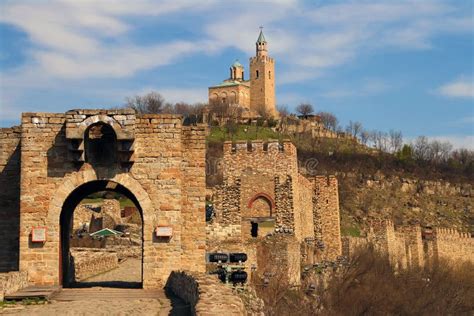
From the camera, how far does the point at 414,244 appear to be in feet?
171

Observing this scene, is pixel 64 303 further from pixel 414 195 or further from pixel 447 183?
pixel 447 183

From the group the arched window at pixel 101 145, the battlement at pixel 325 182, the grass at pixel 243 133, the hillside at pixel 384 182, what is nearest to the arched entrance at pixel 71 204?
the arched window at pixel 101 145

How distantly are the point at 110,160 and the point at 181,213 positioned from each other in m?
2.04

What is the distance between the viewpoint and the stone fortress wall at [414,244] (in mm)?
43666

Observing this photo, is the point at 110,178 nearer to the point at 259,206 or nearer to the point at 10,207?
the point at 10,207

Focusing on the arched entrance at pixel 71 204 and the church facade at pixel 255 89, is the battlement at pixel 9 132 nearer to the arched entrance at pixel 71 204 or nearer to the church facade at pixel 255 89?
the arched entrance at pixel 71 204

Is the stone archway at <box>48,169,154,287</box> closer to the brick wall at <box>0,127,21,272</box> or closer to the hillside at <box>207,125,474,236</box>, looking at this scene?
the brick wall at <box>0,127,21,272</box>

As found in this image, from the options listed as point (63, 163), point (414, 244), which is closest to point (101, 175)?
point (63, 163)

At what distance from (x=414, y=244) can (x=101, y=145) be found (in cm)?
3775

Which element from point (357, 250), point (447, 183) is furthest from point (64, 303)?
point (447, 183)

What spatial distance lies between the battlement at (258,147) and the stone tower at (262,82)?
9811cm

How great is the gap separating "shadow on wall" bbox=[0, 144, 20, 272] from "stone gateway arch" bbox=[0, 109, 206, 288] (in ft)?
2.77

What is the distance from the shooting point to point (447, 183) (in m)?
103

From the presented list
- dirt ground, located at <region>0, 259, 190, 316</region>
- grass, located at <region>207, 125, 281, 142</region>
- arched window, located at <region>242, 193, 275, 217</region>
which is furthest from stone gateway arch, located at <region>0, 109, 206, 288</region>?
grass, located at <region>207, 125, 281, 142</region>
